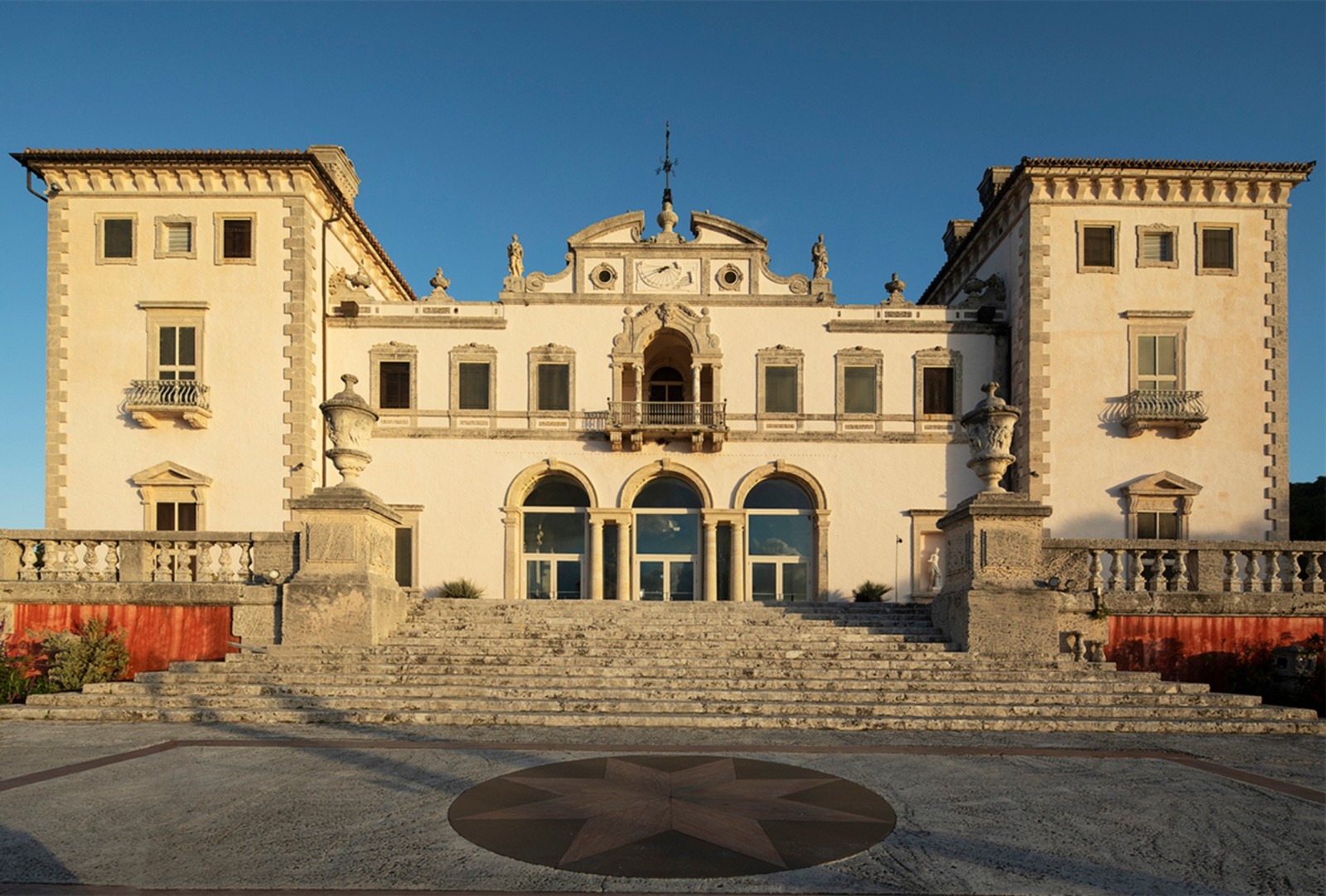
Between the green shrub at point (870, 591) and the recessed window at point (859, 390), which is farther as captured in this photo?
the recessed window at point (859, 390)

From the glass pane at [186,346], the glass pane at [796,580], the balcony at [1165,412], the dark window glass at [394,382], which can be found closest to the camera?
the balcony at [1165,412]

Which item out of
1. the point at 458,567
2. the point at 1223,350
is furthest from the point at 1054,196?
the point at 458,567

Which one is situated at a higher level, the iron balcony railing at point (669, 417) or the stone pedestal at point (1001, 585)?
the iron balcony railing at point (669, 417)

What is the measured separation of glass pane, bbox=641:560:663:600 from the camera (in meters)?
25.1

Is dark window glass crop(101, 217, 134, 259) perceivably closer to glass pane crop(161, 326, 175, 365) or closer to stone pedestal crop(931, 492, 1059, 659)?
glass pane crop(161, 326, 175, 365)

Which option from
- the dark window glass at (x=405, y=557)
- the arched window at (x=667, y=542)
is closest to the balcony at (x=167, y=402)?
the dark window glass at (x=405, y=557)

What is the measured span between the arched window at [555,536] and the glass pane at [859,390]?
8017mm

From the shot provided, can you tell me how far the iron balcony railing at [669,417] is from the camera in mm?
24453

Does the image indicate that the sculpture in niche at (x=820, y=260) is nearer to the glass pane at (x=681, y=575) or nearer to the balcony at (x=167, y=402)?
the glass pane at (x=681, y=575)

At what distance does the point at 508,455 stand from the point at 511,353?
291cm

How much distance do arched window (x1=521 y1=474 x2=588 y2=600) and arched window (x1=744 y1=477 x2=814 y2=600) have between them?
485 cm

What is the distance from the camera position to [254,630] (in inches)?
523

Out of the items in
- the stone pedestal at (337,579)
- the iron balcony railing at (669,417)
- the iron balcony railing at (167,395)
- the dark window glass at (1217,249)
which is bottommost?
the stone pedestal at (337,579)

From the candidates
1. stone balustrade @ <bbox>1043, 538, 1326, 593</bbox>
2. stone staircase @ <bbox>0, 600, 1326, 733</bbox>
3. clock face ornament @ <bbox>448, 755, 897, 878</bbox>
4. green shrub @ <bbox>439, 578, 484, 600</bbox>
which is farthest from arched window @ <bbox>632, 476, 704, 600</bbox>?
clock face ornament @ <bbox>448, 755, 897, 878</bbox>
